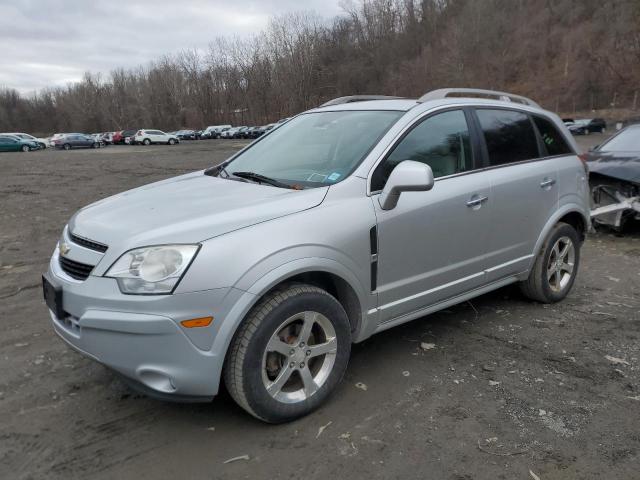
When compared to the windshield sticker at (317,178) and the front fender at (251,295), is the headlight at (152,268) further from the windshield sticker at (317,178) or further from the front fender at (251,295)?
the windshield sticker at (317,178)

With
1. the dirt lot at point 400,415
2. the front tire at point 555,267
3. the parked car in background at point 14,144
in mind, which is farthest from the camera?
the parked car in background at point 14,144

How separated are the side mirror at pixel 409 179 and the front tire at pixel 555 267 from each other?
6.68 ft

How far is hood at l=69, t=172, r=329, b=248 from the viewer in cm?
267

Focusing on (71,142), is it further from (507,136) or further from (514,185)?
(514,185)

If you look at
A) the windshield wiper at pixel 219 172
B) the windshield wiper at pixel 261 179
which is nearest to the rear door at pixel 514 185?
the windshield wiper at pixel 261 179

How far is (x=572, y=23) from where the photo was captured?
72.4 metres

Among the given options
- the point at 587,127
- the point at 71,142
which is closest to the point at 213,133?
the point at 71,142

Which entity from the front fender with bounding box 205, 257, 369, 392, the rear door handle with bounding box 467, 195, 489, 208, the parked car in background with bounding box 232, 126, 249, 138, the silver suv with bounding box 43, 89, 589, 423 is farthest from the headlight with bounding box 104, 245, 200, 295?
the parked car in background with bounding box 232, 126, 249, 138

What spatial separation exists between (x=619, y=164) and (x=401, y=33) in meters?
95.4

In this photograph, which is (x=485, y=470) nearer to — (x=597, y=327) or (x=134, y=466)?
(x=134, y=466)

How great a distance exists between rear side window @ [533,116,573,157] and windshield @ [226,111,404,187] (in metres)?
1.74

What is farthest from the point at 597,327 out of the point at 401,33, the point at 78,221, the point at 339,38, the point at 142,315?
the point at 401,33

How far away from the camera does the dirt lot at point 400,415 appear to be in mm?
2623

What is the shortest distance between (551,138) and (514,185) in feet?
3.17
